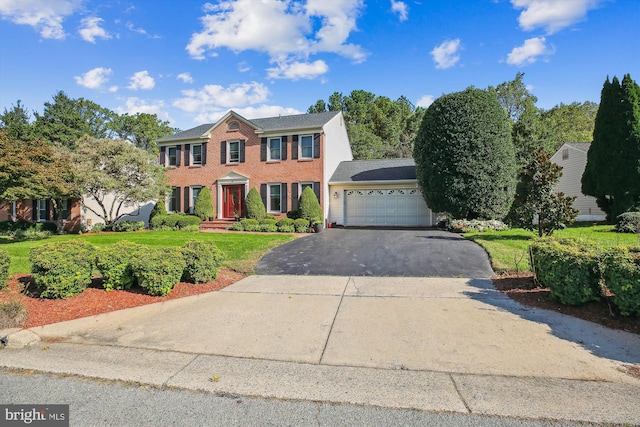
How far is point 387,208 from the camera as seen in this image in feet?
63.9

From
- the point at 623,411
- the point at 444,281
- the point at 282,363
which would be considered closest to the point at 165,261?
the point at 282,363

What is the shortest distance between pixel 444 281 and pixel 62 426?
6.38 m

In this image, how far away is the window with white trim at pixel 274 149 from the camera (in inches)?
792

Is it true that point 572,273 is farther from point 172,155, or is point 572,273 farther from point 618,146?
point 172,155

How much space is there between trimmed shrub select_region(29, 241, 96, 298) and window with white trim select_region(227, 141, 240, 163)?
1578cm

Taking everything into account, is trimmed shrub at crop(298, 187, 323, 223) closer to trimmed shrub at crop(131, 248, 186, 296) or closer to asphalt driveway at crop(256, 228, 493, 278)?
asphalt driveway at crop(256, 228, 493, 278)

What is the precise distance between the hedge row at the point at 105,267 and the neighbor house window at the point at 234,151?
50.1ft

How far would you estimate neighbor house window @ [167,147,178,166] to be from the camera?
22.3 meters

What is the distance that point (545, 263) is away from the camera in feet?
18.3

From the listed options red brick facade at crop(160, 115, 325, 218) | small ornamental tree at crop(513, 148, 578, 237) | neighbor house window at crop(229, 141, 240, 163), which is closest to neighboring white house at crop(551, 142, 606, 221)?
small ornamental tree at crop(513, 148, 578, 237)

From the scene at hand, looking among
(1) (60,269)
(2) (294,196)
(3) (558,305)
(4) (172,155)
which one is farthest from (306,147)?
(3) (558,305)

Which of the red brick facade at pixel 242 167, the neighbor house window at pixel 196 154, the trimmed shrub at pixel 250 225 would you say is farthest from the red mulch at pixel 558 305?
the neighbor house window at pixel 196 154

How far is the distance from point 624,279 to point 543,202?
6646mm

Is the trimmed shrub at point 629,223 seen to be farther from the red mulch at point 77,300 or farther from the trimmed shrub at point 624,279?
the red mulch at point 77,300
